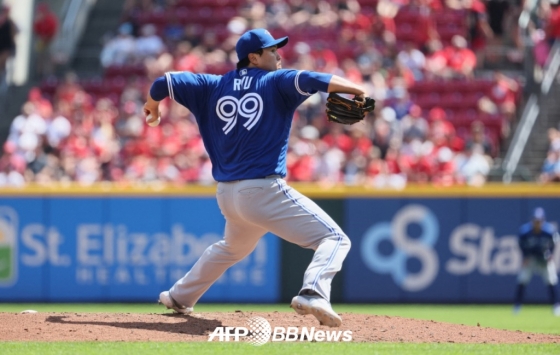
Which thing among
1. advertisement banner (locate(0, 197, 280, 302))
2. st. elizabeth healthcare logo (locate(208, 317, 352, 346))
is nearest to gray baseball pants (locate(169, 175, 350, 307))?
st. elizabeth healthcare logo (locate(208, 317, 352, 346))

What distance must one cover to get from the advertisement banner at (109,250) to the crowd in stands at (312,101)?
2.11 ft

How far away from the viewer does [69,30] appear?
2078cm

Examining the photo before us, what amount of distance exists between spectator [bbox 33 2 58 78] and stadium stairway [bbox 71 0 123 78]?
2.16 ft

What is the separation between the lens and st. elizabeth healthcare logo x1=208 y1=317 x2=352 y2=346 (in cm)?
763

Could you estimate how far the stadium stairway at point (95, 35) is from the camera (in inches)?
802

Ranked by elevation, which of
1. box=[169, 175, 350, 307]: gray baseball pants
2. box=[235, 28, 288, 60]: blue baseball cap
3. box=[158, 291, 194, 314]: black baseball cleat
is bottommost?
box=[158, 291, 194, 314]: black baseball cleat

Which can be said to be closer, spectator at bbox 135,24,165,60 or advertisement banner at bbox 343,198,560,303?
advertisement banner at bbox 343,198,560,303

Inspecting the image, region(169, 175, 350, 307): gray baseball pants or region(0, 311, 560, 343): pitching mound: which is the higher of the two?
region(169, 175, 350, 307): gray baseball pants

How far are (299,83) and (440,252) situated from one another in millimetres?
8837

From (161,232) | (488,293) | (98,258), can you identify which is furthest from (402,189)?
(98,258)

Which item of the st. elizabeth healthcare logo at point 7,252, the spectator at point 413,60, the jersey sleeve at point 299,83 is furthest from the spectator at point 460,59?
the jersey sleeve at point 299,83

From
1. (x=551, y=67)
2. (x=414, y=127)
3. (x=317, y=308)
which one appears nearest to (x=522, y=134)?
(x=551, y=67)

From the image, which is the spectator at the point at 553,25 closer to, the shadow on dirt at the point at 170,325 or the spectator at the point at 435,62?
the spectator at the point at 435,62

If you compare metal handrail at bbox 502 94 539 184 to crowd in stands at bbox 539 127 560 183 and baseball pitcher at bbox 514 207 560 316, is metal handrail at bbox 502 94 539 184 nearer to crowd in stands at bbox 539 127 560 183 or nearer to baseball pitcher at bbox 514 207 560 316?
crowd in stands at bbox 539 127 560 183
